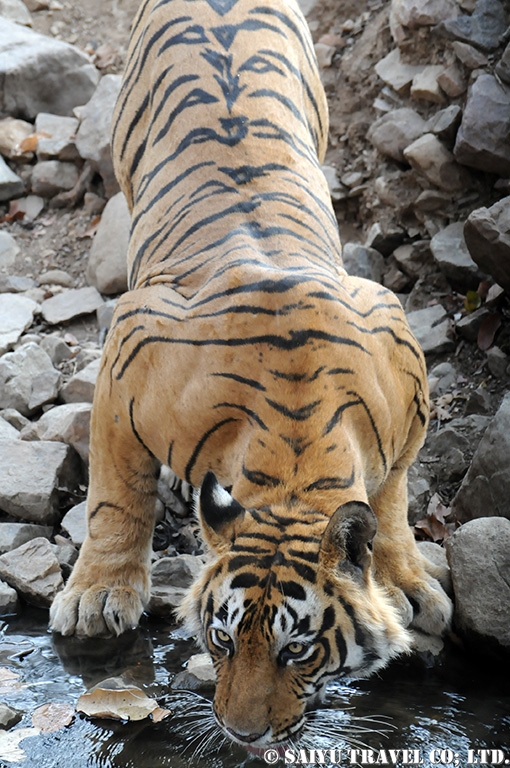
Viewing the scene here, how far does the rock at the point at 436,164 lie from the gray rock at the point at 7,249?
3.30 meters

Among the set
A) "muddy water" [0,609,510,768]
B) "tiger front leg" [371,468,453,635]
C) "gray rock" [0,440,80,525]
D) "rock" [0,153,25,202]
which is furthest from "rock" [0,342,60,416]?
"tiger front leg" [371,468,453,635]

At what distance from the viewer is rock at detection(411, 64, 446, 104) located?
6328mm

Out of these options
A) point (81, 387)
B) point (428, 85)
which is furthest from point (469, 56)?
point (81, 387)

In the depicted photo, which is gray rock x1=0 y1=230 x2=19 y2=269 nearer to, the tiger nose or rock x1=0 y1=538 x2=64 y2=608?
rock x1=0 y1=538 x2=64 y2=608

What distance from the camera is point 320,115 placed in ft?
17.3

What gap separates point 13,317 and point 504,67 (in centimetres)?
367

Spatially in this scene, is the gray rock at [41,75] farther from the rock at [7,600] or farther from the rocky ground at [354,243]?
the rock at [7,600]

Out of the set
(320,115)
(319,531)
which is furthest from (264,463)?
(320,115)

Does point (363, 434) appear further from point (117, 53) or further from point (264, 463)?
point (117, 53)

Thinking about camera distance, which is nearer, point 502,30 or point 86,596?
point 86,596

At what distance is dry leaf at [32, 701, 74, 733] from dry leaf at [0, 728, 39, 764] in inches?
1.5

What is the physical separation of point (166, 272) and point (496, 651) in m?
2.09

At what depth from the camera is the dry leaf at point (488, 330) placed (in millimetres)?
5473

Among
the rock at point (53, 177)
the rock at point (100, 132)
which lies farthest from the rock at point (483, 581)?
the rock at point (53, 177)
